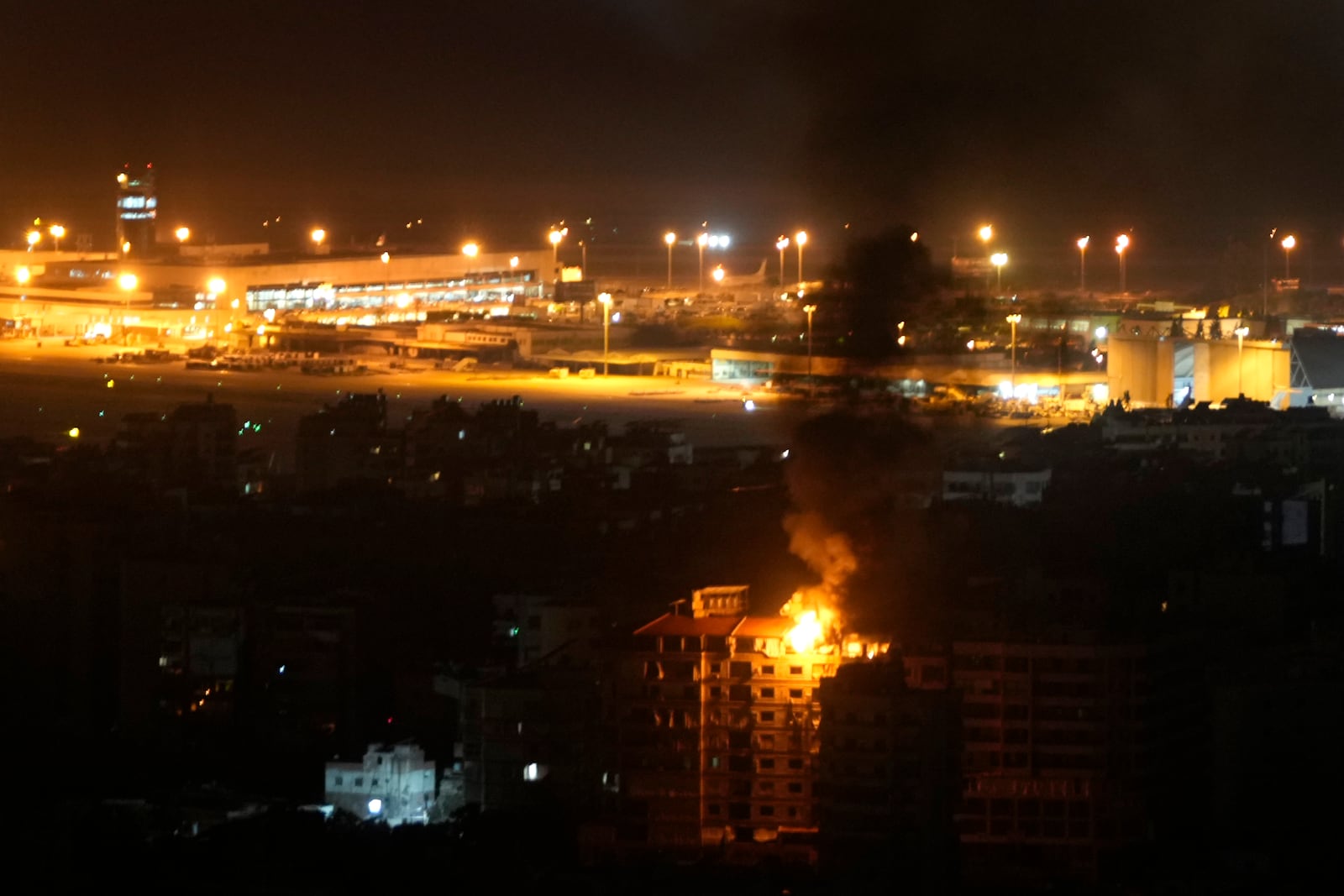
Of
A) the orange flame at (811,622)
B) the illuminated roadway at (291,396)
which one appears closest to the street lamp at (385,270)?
the illuminated roadway at (291,396)

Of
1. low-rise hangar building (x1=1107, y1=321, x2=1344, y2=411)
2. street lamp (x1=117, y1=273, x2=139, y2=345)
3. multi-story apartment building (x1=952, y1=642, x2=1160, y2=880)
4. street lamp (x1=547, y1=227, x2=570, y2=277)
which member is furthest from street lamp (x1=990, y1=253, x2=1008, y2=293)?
street lamp (x1=547, y1=227, x2=570, y2=277)

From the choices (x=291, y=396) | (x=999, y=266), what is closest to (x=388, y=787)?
(x=999, y=266)

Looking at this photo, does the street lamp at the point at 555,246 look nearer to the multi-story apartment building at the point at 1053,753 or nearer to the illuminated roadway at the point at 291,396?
the illuminated roadway at the point at 291,396

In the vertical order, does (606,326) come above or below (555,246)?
below

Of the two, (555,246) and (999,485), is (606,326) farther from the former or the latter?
(999,485)

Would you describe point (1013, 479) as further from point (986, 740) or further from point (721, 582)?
point (986, 740)

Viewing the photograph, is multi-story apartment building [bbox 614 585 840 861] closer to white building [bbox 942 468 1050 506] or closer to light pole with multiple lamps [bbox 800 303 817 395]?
light pole with multiple lamps [bbox 800 303 817 395]

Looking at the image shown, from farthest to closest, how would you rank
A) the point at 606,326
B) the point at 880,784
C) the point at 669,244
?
the point at 669,244, the point at 606,326, the point at 880,784
